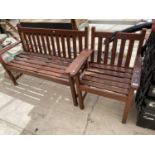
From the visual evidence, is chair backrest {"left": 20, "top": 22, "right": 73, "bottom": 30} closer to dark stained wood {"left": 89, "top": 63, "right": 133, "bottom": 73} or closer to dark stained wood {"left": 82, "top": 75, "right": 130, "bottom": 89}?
dark stained wood {"left": 89, "top": 63, "right": 133, "bottom": 73}

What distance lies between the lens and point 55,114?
1907 mm

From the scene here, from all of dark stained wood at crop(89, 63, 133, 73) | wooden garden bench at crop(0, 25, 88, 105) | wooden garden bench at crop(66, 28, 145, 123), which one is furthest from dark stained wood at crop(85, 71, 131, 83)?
wooden garden bench at crop(0, 25, 88, 105)

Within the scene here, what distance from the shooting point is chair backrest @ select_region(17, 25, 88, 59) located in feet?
6.12

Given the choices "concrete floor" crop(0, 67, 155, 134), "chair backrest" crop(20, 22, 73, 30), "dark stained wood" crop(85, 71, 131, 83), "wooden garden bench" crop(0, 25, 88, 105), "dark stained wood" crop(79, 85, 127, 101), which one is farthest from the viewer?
"chair backrest" crop(20, 22, 73, 30)

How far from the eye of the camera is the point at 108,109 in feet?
6.19

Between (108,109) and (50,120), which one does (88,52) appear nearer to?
(108,109)

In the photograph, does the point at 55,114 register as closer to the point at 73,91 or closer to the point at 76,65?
the point at 73,91

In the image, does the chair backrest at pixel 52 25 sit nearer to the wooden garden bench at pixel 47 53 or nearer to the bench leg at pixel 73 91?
the wooden garden bench at pixel 47 53

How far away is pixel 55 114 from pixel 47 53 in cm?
99

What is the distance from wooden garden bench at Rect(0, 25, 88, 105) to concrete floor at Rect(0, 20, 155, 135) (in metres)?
0.23

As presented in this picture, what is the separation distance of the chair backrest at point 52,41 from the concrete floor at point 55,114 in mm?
591

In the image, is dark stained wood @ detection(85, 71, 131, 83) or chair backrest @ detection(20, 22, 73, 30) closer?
dark stained wood @ detection(85, 71, 131, 83)

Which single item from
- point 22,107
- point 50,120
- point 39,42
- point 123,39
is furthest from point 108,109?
point 39,42
